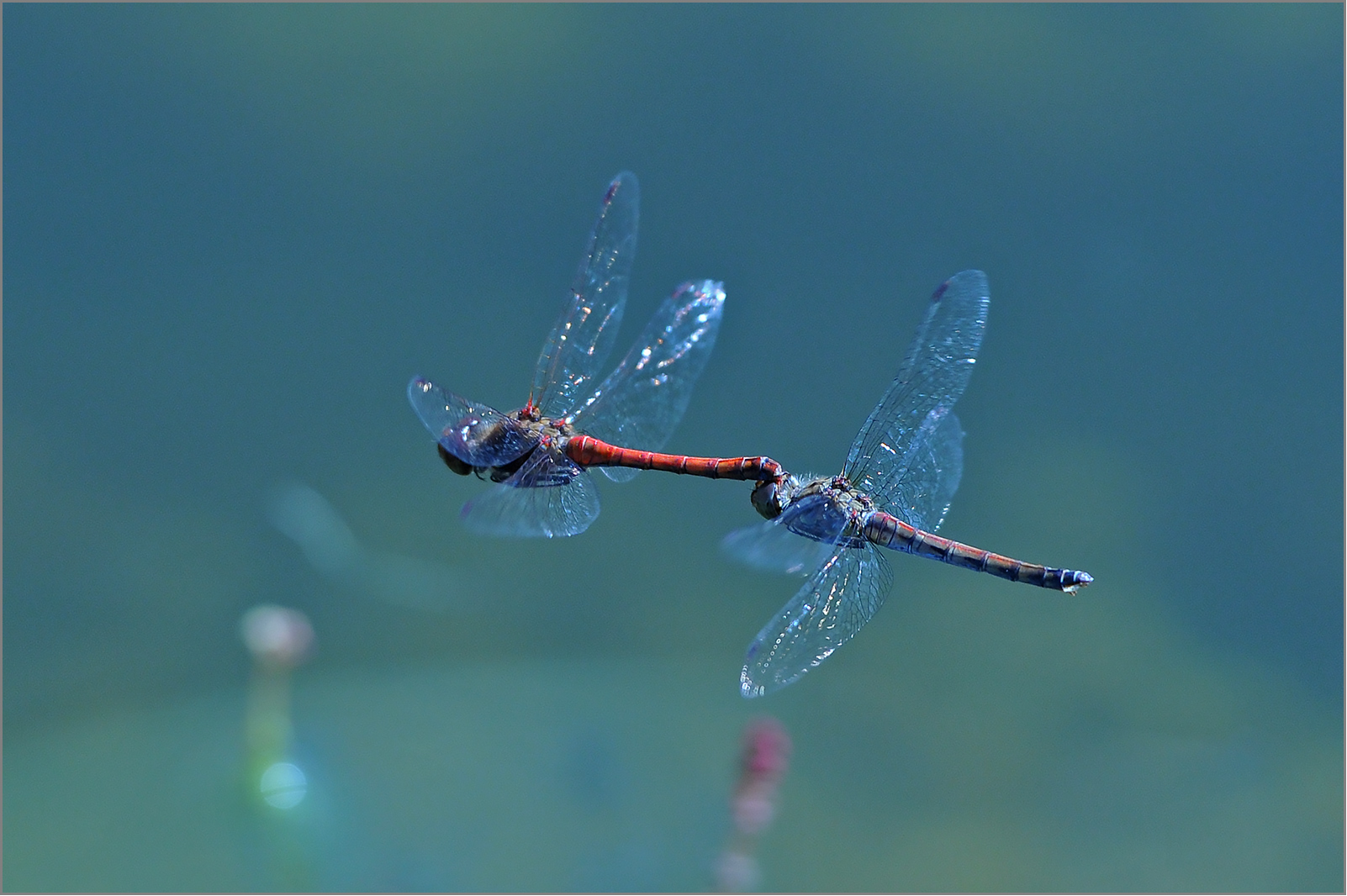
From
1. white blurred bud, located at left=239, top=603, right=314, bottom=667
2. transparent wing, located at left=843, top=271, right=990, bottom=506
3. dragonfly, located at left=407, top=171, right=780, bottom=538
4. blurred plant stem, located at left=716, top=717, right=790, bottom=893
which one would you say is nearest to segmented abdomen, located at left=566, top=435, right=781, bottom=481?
dragonfly, located at left=407, top=171, right=780, bottom=538

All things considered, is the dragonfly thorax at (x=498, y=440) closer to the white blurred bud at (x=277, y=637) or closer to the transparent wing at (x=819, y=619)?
the transparent wing at (x=819, y=619)

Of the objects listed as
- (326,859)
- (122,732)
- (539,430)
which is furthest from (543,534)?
(122,732)

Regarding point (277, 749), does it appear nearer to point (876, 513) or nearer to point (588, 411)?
point (588, 411)

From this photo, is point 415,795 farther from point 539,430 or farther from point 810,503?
point 810,503

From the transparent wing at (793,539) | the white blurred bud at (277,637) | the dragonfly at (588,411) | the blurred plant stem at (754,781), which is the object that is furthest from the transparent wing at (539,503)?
the white blurred bud at (277,637)

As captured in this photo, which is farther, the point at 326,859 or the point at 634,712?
the point at 634,712

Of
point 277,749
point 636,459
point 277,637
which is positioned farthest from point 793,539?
point 277,749

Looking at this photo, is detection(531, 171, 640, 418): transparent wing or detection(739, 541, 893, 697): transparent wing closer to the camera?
detection(739, 541, 893, 697): transparent wing

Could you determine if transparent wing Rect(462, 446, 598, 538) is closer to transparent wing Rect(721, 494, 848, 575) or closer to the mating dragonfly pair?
the mating dragonfly pair
